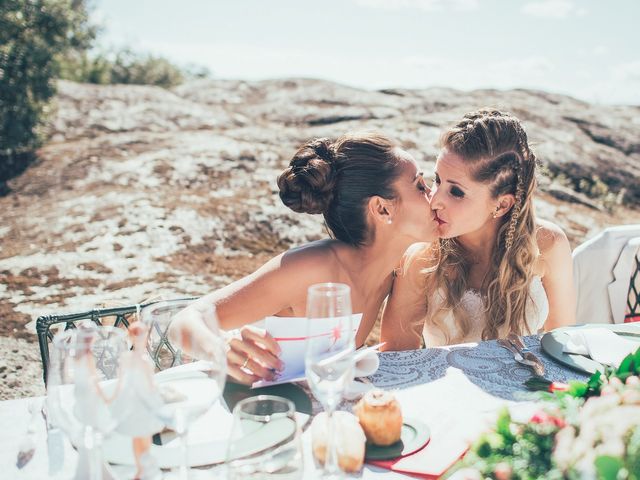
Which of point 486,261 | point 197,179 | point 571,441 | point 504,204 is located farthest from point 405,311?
point 197,179

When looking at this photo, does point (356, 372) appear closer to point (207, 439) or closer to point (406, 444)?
point (406, 444)

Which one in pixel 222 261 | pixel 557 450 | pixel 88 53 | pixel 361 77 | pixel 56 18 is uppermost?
pixel 361 77

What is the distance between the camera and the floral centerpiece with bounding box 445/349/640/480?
809mm

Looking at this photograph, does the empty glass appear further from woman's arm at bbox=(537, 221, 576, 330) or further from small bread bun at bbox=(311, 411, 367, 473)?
woman's arm at bbox=(537, 221, 576, 330)

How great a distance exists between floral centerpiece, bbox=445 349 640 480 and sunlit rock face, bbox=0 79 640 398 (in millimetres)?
2151

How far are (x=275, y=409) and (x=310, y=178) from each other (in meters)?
1.41

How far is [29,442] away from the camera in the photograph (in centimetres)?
135

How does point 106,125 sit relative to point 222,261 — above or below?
above

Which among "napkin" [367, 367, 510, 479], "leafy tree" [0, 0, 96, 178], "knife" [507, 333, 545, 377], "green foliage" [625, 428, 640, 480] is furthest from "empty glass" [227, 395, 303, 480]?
"leafy tree" [0, 0, 96, 178]

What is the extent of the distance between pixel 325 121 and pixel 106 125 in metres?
2.87

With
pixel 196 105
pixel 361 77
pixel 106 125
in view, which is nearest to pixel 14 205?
pixel 106 125

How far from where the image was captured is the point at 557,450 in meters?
0.92

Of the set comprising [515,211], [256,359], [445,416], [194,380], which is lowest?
[445,416]

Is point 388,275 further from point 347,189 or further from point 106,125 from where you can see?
point 106,125
